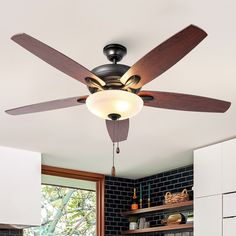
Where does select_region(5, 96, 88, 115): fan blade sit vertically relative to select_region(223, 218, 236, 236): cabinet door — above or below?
above

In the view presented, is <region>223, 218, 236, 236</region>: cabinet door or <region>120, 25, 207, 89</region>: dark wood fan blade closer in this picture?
<region>120, 25, 207, 89</region>: dark wood fan blade

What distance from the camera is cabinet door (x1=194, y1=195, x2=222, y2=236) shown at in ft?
15.3

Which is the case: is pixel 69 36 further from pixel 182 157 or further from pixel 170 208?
pixel 170 208

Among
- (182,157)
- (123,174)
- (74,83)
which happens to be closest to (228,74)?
(74,83)

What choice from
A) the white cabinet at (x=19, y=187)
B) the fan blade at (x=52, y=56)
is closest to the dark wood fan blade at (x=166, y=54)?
the fan blade at (x=52, y=56)

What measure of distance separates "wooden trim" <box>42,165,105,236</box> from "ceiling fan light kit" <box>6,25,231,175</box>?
300 centimetres

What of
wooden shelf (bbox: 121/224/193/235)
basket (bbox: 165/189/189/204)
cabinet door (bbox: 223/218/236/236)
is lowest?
wooden shelf (bbox: 121/224/193/235)

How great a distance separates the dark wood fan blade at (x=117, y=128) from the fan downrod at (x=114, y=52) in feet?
1.59

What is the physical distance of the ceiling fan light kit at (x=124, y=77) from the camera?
2267mm

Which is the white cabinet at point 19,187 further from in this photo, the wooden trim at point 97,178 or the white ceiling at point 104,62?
the wooden trim at point 97,178

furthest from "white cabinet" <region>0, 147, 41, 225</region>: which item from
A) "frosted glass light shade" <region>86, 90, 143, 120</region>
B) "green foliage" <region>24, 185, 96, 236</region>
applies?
"frosted glass light shade" <region>86, 90, 143, 120</region>

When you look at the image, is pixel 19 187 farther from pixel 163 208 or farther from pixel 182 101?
pixel 182 101

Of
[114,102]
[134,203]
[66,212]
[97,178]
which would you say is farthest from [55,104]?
[134,203]

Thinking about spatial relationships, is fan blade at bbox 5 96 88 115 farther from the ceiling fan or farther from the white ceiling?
the white ceiling
